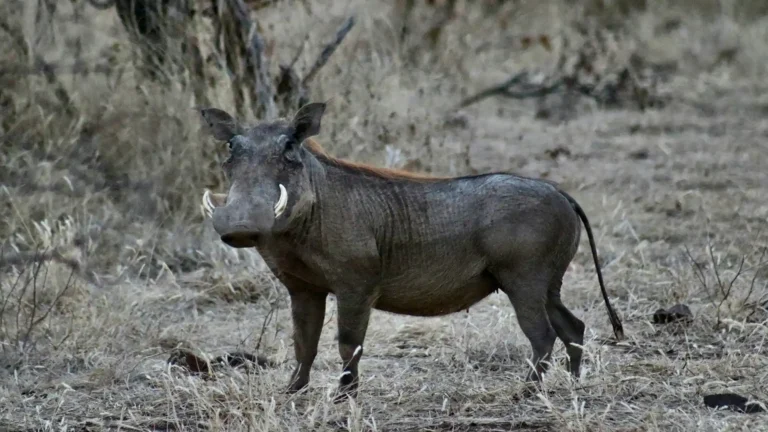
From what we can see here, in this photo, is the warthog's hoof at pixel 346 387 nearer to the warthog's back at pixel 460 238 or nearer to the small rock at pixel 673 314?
the warthog's back at pixel 460 238

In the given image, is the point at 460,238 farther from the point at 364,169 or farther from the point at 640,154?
the point at 640,154

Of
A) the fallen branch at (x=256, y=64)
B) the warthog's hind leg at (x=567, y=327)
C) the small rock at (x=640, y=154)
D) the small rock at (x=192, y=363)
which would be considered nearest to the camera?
the warthog's hind leg at (x=567, y=327)

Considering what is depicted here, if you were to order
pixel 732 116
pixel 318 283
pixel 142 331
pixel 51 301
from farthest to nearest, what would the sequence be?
pixel 732 116 < pixel 51 301 < pixel 142 331 < pixel 318 283

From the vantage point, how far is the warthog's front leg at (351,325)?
4.36 meters

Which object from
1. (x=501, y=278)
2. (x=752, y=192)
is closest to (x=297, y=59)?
(x=752, y=192)

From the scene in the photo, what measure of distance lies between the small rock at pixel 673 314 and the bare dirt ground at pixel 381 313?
4cm

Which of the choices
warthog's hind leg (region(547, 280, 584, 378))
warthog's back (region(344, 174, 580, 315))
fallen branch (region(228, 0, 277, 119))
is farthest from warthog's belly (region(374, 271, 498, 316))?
fallen branch (region(228, 0, 277, 119))

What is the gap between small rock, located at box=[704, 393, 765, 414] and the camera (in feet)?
13.8

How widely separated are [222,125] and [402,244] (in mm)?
762

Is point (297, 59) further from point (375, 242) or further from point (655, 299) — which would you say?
point (375, 242)

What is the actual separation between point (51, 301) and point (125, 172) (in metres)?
1.52

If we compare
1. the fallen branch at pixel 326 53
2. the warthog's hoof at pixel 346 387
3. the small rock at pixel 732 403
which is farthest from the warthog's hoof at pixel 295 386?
the fallen branch at pixel 326 53

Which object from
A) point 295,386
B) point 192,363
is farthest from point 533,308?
point 192,363

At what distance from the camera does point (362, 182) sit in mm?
4574
